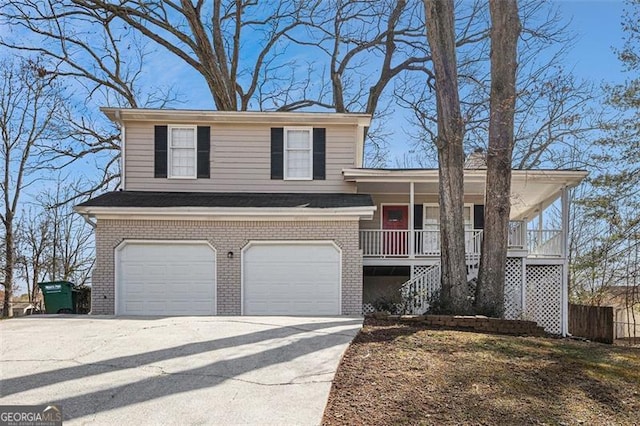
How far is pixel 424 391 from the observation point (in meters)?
4.95

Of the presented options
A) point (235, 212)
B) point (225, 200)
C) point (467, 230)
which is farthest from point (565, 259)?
point (225, 200)

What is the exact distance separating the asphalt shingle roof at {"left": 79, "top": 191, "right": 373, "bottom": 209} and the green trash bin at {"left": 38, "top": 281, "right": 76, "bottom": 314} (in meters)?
2.64

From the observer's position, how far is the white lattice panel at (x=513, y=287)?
12.2m

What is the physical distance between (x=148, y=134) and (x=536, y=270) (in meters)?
12.1

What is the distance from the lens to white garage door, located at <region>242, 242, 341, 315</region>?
456 inches

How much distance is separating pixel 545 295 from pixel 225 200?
31.4ft

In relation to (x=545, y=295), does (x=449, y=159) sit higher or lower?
higher

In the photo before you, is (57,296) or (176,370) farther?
(57,296)

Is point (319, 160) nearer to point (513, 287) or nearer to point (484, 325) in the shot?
point (513, 287)

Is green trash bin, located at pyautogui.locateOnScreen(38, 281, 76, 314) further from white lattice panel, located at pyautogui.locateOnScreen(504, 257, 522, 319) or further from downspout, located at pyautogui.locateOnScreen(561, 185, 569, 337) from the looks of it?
downspout, located at pyautogui.locateOnScreen(561, 185, 569, 337)

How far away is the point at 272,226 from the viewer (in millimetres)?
11742

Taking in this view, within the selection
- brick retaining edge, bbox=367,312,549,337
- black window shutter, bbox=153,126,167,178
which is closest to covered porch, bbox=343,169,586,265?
brick retaining edge, bbox=367,312,549,337

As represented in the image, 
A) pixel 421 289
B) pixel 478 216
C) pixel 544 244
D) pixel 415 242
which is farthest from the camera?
pixel 478 216

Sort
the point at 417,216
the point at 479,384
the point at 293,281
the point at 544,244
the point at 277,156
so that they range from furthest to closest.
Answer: the point at 417,216 < the point at 277,156 < the point at 544,244 < the point at 293,281 < the point at 479,384
